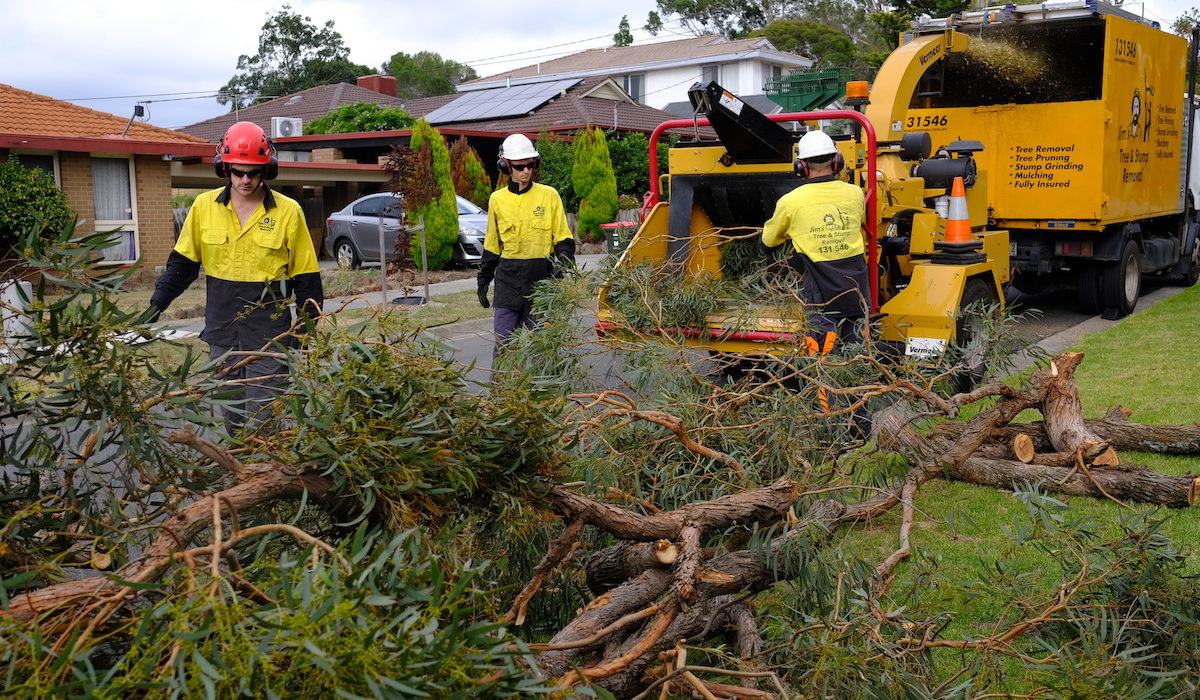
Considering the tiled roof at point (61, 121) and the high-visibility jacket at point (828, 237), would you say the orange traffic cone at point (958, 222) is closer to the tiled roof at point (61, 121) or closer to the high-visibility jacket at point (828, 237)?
the high-visibility jacket at point (828, 237)

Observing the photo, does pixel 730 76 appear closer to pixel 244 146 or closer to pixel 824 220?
pixel 824 220

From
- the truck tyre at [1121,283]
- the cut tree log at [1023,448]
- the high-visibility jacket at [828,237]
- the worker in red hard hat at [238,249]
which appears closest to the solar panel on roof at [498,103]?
the truck tyre at [1121,283]

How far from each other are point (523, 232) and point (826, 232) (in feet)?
6.78

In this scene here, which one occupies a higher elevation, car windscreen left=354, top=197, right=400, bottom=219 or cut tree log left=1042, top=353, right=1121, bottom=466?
car windscreen left=354, top=197, right=400, bottom=219

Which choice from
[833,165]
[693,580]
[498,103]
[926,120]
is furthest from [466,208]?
[693,580]

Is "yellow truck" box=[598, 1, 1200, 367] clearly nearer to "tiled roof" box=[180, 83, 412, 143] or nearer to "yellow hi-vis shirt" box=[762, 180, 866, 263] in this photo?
"yellow hi-vis shirt" box=[762, 180, 866, 263]

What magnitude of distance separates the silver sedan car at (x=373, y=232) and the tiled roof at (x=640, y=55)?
33891 millimetres

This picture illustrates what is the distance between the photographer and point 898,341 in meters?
7.51

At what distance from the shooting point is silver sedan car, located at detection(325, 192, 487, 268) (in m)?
20.3

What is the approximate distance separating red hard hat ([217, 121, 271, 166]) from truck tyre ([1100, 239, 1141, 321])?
10.1 m

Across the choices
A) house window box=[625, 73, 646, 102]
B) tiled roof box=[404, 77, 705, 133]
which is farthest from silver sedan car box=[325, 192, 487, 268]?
house window box=[625, 73, 646, 102]

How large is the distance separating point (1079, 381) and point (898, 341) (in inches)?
74.3

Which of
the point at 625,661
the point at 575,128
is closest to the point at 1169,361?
the point at 625,661

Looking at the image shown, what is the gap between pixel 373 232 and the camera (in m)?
20.8
